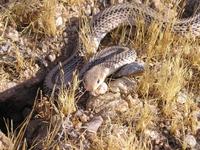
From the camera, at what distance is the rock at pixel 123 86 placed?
5258 mm

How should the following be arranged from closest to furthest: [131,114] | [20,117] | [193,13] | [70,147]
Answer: [70,147], [131,114], [20,117], [193,13]

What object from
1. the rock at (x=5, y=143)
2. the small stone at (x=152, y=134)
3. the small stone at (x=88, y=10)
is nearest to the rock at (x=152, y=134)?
the small stone at (x=152, y=134)

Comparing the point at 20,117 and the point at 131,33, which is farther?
the point at 131,33

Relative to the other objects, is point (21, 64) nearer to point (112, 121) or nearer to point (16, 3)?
point (16, 3)

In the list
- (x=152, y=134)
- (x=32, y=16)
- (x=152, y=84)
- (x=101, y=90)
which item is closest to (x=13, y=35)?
(x=32, y=16)

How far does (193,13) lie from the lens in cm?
644

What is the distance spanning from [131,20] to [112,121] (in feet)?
5.26

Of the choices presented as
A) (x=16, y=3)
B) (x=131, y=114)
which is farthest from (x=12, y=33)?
(x=131, y=114)

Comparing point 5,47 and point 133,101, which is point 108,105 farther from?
point 5,47

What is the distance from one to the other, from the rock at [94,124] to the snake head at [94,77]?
32 cm

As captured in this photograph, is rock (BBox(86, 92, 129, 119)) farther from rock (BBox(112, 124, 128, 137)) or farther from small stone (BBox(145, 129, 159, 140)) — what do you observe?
small stone (BBox(145, 129, 159, 140))

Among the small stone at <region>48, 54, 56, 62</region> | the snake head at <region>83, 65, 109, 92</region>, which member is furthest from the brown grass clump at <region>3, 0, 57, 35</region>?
the snake head at <region>83, 65, 109, 92</region>

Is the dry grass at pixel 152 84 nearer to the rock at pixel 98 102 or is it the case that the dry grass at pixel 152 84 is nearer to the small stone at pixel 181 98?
the small stone at pixel 181 98

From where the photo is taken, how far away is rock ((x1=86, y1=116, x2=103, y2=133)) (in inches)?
190
